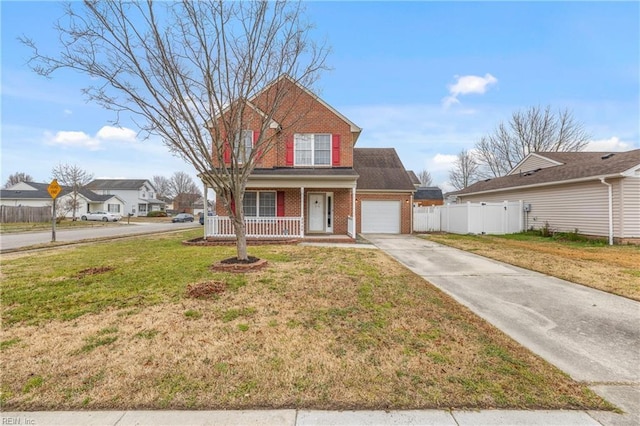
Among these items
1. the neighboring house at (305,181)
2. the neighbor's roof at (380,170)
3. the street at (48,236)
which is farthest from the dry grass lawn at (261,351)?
the neighbor's roof at (380,170)

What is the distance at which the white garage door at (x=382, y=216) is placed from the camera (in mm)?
18797

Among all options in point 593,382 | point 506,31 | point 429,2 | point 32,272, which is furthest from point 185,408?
point 506,31

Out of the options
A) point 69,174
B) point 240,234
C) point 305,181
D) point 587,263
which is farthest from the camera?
point 69,174

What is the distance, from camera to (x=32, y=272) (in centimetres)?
742

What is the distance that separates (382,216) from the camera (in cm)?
1886

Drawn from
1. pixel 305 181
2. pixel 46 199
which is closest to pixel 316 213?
pixel 305 181

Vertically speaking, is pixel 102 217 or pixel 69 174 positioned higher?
pixel 69 174

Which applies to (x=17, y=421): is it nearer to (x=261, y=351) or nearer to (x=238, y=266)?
(x=261, y=351)

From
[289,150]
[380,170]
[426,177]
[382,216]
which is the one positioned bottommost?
[382,216]

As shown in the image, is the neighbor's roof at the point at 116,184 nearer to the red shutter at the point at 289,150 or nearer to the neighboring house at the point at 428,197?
the neighboring house at the point at 428,197

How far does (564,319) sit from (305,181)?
1049 centimetres

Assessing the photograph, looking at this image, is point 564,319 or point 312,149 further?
point 312,149

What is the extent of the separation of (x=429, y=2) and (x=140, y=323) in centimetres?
1319

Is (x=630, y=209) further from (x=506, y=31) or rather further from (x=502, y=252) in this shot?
(x=506, y=31)
